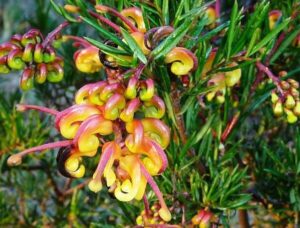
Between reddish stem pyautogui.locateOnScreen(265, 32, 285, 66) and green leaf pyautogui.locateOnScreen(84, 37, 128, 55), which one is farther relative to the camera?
reddish stem pyautogui.locateOnScreen(265, 32, 285, 66)

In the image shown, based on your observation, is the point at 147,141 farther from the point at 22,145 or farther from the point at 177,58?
the point at 22,145

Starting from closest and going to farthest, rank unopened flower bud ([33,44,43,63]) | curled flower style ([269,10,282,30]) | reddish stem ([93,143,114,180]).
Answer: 1. reddish stem ([93,143,114,180])
2. unopened flower bud ([33,44,43,63])
3. curled flower style ([269,10,282,30])

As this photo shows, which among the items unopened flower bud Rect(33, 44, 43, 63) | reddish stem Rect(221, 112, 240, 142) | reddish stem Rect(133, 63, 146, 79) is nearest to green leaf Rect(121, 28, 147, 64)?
reddish stem Rect(133, 63, 146, 79)

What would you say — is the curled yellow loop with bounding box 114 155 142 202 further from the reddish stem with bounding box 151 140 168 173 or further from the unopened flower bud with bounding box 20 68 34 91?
the unopened flower bud with bounding box 20 68 34 91

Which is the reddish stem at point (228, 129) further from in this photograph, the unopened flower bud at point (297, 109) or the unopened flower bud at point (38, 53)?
the unopened flower bud at point (38, 53)

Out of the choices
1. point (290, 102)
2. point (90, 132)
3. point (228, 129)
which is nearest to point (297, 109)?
point (290, 102)

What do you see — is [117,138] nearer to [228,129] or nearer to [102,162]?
[102,162]

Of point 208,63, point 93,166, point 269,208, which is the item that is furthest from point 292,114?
point 93,166
